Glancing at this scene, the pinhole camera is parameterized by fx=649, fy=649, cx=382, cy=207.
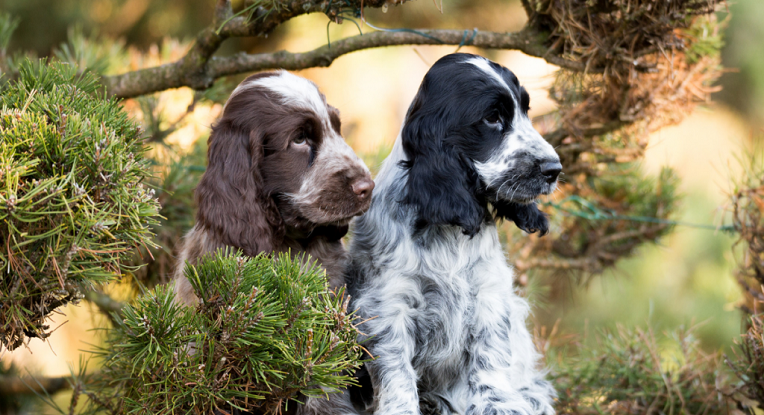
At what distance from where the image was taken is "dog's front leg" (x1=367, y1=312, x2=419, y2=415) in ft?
6.77

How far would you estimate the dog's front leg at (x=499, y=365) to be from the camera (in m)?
2.15

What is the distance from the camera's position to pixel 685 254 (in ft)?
24.5

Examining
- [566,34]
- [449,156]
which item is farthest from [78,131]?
[566,34]

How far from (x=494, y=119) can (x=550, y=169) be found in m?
0.27

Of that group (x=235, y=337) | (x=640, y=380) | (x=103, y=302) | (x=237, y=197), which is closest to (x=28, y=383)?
(x=103, y=302)

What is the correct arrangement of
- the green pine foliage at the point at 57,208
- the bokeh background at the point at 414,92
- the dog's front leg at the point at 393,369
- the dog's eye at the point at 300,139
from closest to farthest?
the green pine foliage at the point at 57,208, the dog's front leg at the point at 393,369, the dog's eye at the point at 300,139, the bokeh background at the point at 414,92

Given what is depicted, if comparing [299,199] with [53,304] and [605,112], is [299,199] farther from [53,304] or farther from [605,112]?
[605,112]

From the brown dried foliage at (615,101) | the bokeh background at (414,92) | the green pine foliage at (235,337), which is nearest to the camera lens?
the green pine foliage at (235,337)

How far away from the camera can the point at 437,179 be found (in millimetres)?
2180

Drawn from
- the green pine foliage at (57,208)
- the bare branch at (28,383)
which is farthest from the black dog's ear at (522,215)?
the bare branch at (28,383)

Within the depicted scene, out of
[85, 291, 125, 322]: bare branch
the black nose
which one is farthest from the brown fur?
[85, 291, 125, 322]: bare branch

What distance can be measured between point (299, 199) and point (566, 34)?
1294mm

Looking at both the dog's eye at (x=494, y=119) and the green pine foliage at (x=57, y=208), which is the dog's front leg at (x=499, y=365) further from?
the green pine foliage at (x=57, y=208)

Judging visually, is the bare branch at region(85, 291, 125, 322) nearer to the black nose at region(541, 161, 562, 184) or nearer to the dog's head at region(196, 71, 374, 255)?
the dog's head at region(196, 71, 374, 255)
